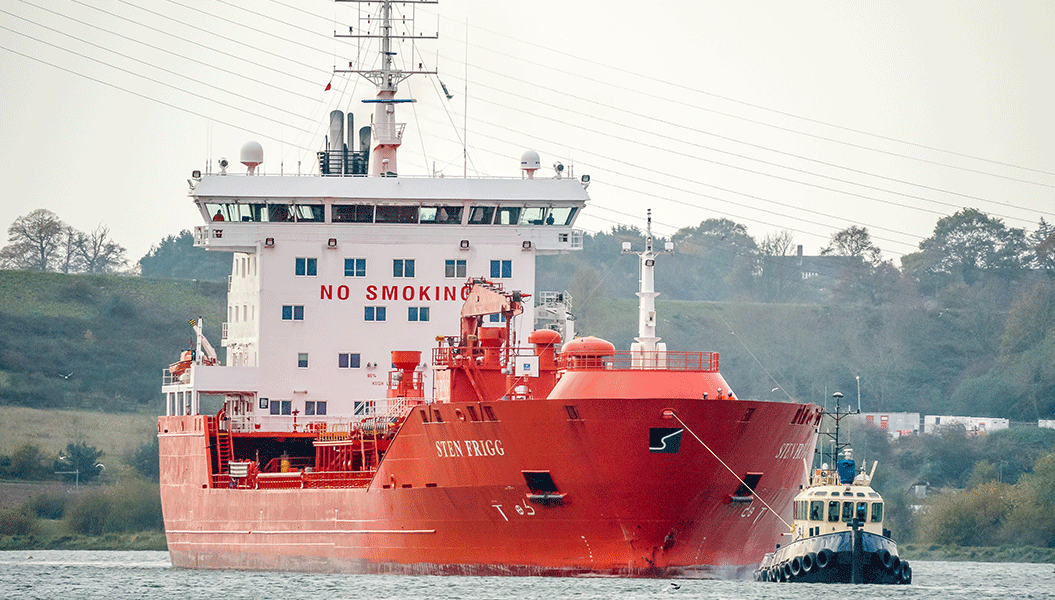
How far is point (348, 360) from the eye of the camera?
52.5 m

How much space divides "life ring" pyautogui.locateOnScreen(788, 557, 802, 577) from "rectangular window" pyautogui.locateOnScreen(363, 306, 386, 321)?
49.5ft

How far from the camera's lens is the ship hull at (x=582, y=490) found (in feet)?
134

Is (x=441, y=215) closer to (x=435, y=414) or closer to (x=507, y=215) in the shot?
(x=507, y=215)

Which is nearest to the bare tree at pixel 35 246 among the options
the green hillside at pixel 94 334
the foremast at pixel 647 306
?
the green hillside at pixel 94 334

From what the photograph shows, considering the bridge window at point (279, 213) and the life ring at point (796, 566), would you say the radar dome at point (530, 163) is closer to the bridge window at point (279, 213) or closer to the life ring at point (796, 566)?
the bridge window at point (279, 213)

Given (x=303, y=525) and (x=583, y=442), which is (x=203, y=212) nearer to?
(x=303, y=525)

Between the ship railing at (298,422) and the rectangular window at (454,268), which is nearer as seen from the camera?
the ship railing at (298,422)

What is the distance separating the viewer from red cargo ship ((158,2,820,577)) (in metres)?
41.4

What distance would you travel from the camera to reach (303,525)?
49.8m

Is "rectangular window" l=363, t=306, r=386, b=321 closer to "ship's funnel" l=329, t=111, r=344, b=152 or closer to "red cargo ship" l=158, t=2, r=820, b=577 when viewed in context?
"red cargo ship" l=158, t=2, r=820, b=577

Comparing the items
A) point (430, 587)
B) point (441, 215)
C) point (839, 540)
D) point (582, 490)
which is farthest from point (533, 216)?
point (839, 540)

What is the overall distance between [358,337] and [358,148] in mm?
9505

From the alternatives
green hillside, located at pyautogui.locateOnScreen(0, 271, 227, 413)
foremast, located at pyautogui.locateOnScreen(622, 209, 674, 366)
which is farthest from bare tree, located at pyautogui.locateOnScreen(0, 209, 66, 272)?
foremast, located at pyautogui.locateOnScreen(622, 209, 674, 366)

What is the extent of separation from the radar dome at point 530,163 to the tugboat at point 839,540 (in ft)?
48.3
